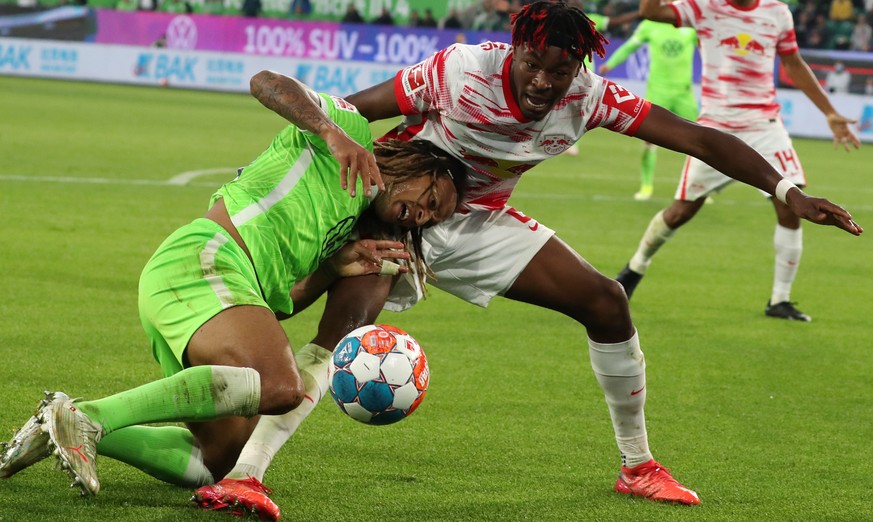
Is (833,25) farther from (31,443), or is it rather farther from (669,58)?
(31,443)

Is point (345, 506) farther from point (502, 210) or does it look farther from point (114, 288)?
point (114, 288)

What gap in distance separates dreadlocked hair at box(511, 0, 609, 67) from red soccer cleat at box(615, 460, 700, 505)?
1589 mm

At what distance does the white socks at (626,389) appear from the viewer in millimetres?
4707

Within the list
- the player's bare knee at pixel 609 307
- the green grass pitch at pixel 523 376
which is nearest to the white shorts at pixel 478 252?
the player's bare knee at pixel 609 307

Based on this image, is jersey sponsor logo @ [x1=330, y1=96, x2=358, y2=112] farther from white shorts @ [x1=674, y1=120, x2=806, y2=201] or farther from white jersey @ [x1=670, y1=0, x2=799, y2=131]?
white jersey @ [x1=670, y1=0, x2=799, y2=131]

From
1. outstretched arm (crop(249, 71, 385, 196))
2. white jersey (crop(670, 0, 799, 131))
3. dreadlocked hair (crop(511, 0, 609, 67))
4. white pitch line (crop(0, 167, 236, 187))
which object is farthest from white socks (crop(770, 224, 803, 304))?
white pitch line (crop(0, 167, 236, 187))

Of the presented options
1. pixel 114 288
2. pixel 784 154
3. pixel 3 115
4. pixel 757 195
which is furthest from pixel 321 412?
pixel 3 115

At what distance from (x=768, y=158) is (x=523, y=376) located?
3167 mm

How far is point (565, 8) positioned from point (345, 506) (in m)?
1.95

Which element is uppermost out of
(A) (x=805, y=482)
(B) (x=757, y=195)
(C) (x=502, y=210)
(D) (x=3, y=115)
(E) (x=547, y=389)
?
(C) (x=502, y=210)

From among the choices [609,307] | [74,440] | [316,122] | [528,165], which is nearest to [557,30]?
[528,165]

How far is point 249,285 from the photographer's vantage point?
157 inches

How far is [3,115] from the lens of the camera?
59.8 feet

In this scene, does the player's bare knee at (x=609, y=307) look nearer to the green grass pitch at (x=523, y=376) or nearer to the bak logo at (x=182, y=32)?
the green grass pitch at (x=523, y=376)
